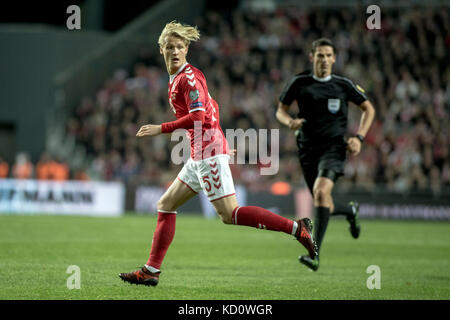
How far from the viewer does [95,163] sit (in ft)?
80.5

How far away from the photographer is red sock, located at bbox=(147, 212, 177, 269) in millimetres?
7176

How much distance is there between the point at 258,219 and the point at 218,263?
8.63ft

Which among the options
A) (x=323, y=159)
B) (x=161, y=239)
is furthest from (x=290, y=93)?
(x=161, y=239)

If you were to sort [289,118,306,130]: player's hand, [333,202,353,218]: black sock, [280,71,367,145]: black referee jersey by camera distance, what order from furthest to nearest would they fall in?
[333,202,353,218]: black sock → [280,71,367,145]: black referee jersey → [289,118,306,130]: player's hand

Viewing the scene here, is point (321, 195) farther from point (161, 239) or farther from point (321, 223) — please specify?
point (161, 239)

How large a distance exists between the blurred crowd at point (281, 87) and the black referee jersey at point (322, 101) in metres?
12.2

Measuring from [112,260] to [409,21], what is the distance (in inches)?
790

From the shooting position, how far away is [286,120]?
890 centimetres

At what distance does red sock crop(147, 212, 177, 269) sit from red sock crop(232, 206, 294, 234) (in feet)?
2.17

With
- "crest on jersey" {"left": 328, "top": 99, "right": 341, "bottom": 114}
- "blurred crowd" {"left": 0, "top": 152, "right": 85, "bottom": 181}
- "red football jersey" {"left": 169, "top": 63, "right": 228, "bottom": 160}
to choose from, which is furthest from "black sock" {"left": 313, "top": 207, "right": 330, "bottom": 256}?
"blurred crowd" {"left": 0, "top": 152, "right": 85, "bottom": 181}

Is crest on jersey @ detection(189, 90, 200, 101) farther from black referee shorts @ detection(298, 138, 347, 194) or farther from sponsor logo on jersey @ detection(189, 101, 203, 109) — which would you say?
black referee shorts @ detection(298, 138, 347, 194)

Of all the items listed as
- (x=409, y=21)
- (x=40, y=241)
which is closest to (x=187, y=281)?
(x=40, y=241)

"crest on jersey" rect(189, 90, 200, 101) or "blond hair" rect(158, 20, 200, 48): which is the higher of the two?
"blond hair" rect(158, 20, 200, 48)

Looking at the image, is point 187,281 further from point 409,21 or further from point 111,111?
point 409,21
